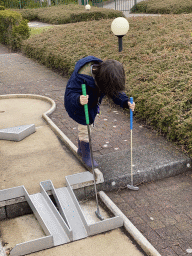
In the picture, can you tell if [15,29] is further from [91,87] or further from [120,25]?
[91,87]

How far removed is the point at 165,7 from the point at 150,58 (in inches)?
586

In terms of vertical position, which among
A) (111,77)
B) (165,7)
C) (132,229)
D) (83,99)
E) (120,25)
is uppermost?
(165,7)

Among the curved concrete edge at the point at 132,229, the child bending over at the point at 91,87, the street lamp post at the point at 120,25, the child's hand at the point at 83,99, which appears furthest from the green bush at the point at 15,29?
the curved concrete edge at the point at 132,229

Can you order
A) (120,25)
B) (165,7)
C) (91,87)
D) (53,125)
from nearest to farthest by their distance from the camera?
1. (91,87)
2. (53,125)
3. (120,25)
4. (165,7)

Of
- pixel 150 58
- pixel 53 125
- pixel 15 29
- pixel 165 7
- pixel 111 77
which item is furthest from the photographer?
pixel 165 7

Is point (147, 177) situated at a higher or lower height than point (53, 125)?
lower

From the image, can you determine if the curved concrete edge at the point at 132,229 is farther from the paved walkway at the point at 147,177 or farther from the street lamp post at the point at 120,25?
the street lamp post at the point at 120,25

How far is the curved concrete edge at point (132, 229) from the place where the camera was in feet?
9.05

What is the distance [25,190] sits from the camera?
331cm

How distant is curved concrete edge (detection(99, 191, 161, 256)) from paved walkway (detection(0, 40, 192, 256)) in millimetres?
131

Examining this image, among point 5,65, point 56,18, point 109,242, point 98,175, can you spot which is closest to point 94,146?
point 98,175

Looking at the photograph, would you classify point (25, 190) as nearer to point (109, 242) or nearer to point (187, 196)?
point (109, 242)

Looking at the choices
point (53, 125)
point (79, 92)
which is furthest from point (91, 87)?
point (53, 125)

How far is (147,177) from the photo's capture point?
3918mm
